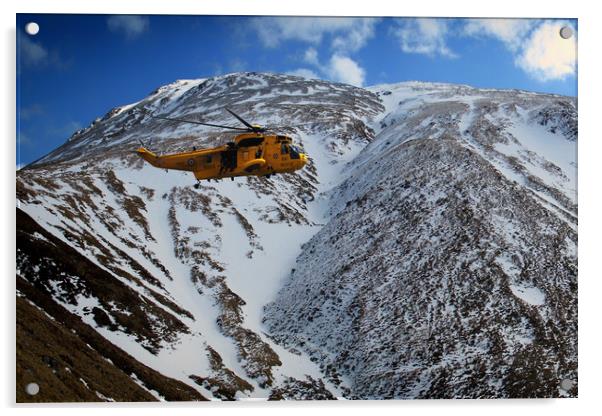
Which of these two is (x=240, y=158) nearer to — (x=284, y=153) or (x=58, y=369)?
(x=284, y=153)

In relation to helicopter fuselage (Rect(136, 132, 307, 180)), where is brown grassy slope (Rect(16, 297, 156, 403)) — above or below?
below

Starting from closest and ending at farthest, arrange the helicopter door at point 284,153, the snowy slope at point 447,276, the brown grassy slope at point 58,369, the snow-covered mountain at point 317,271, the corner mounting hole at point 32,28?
the brown grassy slope at point 58,369, the corner mounting hole at point 32,28, the helicopter door at point 284,153, the snow-covered mountain at point 317,271, the snowy slope at point 447,276

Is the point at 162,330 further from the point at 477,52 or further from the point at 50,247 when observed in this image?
the point at 477,52

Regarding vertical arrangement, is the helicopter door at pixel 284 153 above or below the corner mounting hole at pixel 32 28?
below

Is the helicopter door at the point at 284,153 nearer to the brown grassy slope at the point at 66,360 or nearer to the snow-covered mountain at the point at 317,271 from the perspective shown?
the snow-covered mountain at the point at 317,271

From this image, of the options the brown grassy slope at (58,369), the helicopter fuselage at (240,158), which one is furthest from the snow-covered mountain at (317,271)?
the helicopter fuselage at (240,158)

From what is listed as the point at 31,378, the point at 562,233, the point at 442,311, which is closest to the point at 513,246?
the point at 562,233

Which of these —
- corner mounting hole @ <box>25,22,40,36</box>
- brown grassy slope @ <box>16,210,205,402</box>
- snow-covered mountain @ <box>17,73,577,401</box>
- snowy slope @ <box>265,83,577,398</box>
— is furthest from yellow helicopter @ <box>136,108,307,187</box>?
snowy slope @ <box>265,83,577,398</box>

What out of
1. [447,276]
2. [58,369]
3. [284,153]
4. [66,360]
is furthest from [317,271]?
[58,369]

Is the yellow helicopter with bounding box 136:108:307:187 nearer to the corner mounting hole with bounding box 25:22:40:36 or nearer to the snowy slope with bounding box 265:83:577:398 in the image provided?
the corner mounting hole with bounding box 25:22:40:36
